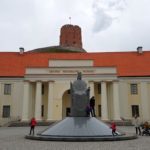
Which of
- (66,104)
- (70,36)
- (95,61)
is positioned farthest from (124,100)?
(70,36)

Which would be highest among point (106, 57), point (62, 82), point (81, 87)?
point (106, 57)

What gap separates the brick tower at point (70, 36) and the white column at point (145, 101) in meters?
54.7

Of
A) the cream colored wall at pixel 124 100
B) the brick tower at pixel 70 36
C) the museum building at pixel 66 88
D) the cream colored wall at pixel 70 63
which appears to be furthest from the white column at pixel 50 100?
the brick tower at pixel 70 36

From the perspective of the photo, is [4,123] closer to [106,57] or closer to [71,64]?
[71,64]

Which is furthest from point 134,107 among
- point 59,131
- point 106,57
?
point 59,131

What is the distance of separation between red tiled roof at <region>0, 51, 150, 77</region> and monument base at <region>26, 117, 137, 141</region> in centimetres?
2976

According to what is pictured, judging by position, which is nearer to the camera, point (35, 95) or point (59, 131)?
point (59, 131)

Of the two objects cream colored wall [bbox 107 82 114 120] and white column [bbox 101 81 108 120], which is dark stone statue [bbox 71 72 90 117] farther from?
cream colored wall [bbox 107 82 114 120]

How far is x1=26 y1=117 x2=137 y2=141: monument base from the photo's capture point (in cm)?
1785

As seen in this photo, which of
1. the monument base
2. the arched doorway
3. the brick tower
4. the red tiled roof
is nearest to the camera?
the monument base

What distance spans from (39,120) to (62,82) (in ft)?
22.1

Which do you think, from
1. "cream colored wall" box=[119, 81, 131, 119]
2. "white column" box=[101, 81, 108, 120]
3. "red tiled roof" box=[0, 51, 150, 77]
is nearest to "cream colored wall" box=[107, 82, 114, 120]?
"white column" box=[101, 81, 108, 120]

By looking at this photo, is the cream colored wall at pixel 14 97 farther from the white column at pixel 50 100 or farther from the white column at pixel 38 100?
the white column at pixel 50 100

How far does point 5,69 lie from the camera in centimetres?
5059
